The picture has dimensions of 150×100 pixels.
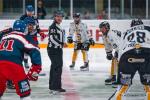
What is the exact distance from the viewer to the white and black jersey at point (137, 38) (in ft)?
21.6

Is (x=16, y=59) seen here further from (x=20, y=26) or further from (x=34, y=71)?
→ (x=20, y=26)

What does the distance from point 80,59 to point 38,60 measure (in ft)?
25.0

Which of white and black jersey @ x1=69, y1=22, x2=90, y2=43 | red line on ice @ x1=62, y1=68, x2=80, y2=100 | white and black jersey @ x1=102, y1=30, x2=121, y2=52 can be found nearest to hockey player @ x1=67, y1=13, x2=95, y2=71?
white and black jersey @ x1=69, y1=22, x2=90, y2=43

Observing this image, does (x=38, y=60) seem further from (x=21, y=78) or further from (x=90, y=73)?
(x=90, y=73)

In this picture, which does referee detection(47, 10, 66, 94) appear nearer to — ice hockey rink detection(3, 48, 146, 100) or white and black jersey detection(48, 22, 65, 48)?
white and black jersey detection(48, 22, 65, 48)

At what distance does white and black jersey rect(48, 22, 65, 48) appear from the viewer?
8.67 m

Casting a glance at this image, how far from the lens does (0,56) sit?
5969mm

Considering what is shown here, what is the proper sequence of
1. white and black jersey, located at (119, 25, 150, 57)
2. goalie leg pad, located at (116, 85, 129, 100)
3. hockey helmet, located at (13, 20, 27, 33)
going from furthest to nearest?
1. goalie leg pad, located at (116, 85, 129, 100)
2. white and black jersey, located at (119, 25, 150, 57)
3. hockey helmet, located at (13, 20, 27, 33)

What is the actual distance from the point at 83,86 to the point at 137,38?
9.96 ft

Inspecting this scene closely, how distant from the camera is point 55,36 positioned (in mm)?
8742

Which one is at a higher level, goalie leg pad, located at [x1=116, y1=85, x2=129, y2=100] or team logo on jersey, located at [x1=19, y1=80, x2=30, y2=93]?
team logo on jersey, located at [x1=19, y1=80, x2=30, y2=93]

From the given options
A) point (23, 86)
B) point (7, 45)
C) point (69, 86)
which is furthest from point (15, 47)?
point (69, 86)

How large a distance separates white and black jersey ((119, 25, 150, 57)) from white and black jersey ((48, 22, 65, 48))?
217 centimetres

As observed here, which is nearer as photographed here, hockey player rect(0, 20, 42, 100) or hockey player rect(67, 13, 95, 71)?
hockey player rect(0, 20, 42, 100)
